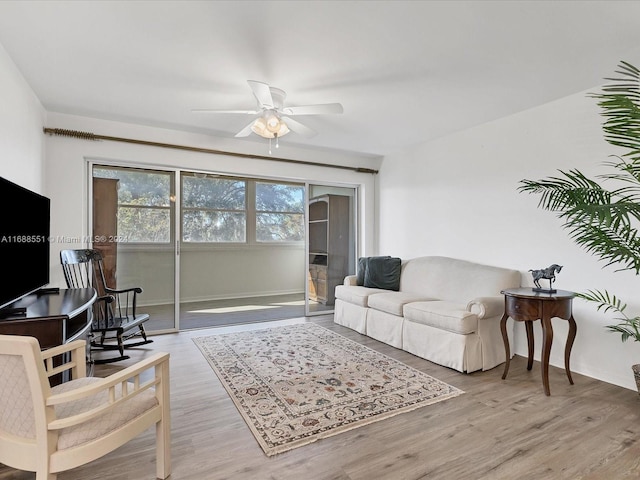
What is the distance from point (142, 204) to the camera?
4.09 meters

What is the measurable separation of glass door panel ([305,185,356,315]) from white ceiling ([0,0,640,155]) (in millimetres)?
1982

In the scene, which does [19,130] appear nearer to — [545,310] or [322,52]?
[322,52]

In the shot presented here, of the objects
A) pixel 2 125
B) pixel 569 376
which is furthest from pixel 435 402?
pixel 2 125

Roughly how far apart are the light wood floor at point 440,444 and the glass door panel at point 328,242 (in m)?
2.85

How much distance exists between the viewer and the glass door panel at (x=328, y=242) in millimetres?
5207

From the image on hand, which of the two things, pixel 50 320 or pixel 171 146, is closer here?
pixel 50 320

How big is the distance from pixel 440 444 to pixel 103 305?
3.43 meters

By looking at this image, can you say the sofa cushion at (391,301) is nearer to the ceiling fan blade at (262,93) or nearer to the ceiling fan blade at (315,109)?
the ceiling fan blade at (315,109)

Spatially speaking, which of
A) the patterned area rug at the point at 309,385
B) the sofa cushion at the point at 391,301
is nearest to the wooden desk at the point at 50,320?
the patterned area rug at the point at 309,385

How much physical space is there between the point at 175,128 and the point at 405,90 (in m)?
2.75

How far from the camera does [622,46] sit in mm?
2238

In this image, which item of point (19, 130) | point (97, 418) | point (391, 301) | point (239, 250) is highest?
point (19, 130)

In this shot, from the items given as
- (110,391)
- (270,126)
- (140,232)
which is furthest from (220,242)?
(110,391)

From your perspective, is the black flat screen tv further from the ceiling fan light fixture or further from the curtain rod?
the ceiling fan light fixture
